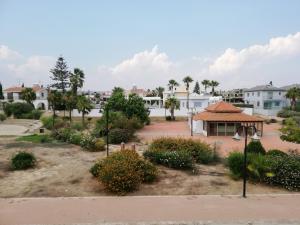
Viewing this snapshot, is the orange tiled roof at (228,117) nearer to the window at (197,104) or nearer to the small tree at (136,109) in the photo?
the small tree at (136,109)

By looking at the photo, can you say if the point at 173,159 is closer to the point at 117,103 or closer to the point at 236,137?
the point at 236,137

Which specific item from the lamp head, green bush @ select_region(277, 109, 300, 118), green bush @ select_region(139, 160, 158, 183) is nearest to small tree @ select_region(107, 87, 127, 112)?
the lamp head

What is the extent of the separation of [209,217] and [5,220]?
21.2 feet

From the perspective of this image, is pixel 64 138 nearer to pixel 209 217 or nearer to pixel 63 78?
pixel 209 217

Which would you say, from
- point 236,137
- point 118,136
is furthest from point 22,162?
point 236,137

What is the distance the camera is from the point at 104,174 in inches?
480

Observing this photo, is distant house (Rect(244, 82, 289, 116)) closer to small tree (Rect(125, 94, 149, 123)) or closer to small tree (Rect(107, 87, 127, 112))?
small tree (Rect(125, 94, 149, 123))

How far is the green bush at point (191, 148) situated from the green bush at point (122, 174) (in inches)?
199

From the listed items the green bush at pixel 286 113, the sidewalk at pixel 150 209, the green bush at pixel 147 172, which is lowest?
the sidewalk at pixel 150 209

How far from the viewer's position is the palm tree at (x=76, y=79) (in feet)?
206

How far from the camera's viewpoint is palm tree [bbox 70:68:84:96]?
2475 inches

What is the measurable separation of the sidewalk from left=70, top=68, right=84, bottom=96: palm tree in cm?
5260

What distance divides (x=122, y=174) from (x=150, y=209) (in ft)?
8.07

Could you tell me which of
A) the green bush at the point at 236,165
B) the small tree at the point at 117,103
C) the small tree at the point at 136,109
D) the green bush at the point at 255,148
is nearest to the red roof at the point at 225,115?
the small tree at the point at 136,109
